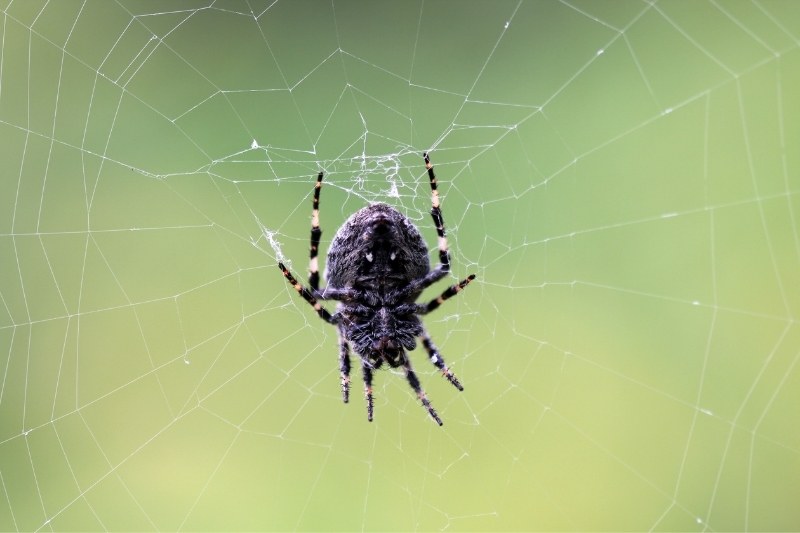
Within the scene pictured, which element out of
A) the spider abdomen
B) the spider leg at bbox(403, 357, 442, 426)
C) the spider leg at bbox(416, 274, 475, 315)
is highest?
the spider abdomen

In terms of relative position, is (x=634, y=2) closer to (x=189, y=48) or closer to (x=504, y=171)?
(x=504, y=171)

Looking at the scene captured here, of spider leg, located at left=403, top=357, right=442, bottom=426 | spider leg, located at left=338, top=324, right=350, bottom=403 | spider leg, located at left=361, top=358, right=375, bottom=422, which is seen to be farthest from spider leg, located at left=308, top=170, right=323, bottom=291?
spider leg, located at left=403, top=357, right=442, bottom=426

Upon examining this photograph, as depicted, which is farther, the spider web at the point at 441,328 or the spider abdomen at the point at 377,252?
the spider web at the point at 441,328

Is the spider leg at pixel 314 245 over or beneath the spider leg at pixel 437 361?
over

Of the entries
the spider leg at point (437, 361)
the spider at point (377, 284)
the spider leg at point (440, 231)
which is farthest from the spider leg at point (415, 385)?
the spider leg at point (440, 231)

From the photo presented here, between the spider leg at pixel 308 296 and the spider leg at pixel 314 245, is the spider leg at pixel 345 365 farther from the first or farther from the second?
the spider leg at pixel 314 245

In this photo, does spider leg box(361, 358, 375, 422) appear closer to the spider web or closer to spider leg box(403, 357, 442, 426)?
spider leg box(403, 357, 442, 426)

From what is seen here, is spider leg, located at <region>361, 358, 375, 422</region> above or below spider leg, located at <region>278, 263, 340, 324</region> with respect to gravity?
below

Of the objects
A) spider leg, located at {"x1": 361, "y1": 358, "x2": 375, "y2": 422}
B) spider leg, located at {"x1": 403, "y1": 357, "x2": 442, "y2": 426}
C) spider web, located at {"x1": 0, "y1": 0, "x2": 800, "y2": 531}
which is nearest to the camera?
spider leg, located at {"x1": 361, "y1": 358, "x2": 375, "y2": 422}
